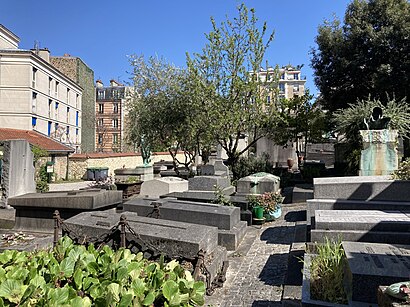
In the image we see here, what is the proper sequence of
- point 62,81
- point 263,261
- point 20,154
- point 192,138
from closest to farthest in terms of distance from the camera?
point 263,261 < point 20,154 < point 192,138 < point 62,81

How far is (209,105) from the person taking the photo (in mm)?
16172

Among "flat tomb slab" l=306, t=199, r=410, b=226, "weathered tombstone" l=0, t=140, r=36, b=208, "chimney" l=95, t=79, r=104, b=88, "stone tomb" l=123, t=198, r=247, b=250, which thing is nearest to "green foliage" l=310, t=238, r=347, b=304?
"flat tomb slab" l=306, t=199, r=410, b=226

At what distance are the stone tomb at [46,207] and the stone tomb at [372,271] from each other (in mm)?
5633

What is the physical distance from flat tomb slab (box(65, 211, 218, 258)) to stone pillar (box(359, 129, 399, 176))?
6.72 m

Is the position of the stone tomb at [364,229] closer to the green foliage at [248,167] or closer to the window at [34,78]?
the green foliage at [248,167]

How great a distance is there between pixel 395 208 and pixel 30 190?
8725 mm

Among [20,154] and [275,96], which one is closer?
[20,154]

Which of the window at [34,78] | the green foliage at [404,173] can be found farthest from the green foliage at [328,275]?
the window at [34,78]

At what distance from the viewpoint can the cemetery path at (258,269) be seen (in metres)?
4.84

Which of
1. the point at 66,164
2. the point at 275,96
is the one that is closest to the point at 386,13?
the point at 275,96

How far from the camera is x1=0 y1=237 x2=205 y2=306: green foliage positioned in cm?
195

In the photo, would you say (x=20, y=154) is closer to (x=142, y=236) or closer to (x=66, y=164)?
(x=142, y=236)

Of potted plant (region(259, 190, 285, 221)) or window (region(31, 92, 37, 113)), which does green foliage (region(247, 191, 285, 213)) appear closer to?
potted plant (region(259, 190, 285, 221))

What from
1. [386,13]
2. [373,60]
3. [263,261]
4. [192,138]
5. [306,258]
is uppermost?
[386,13]
